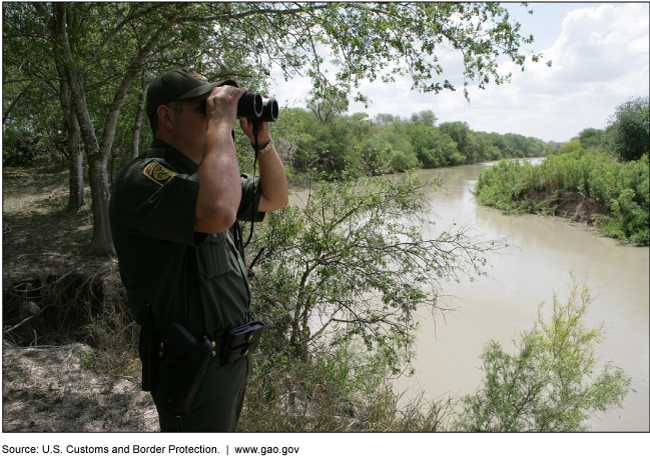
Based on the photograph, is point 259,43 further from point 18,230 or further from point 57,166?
point 57,166

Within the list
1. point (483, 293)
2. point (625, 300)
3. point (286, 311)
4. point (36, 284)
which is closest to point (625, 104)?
point (625, 300)

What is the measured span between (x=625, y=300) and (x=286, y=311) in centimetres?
791

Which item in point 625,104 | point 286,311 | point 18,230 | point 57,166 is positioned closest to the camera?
point 286,311

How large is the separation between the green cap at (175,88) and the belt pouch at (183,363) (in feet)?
2.22

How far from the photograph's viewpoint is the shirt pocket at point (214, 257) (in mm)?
1292

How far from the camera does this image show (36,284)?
15.8 ft

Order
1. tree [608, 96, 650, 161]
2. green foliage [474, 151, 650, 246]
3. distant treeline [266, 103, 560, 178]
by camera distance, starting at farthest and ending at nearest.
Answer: tree [608, 96, 650, 161] → green foliage [474, 151, 650, 246] → distant treeline [266, 103, 560, 178]

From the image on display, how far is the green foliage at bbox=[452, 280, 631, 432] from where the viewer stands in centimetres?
363

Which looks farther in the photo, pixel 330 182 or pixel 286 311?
pixel 330 182

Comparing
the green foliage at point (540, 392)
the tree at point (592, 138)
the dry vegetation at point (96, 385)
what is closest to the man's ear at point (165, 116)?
the dry vegetation at point (96, 385)

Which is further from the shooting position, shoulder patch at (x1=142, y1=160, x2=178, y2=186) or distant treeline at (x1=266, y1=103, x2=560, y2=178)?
distant treeline at (x1=266, y1=103, x2=560, y2=178)

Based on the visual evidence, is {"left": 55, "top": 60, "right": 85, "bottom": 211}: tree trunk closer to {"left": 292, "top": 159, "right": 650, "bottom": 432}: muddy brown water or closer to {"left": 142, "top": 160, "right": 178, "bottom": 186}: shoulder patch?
{"left": 292, "top": 159, "right": 650, "bottom": 432}: muddy brown water

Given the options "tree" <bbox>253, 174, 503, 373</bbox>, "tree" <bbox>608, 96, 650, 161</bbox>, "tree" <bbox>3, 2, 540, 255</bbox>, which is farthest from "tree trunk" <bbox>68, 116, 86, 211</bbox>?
"tree" <bbox>608, 96, 650, 161</bbox>

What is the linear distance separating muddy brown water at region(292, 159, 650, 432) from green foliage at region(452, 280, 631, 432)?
320mm
